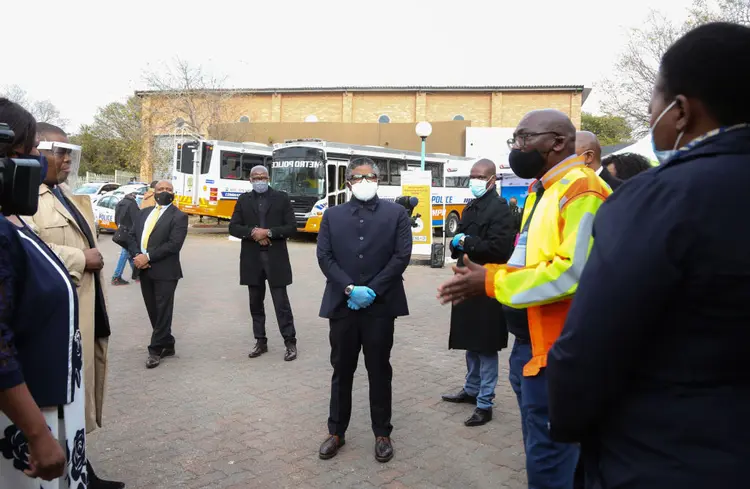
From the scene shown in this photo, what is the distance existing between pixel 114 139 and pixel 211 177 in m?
22.6

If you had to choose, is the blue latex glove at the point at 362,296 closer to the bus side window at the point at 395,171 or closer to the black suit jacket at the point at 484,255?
the black suit jacket at the point at 484,255

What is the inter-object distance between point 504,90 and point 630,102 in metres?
25.5

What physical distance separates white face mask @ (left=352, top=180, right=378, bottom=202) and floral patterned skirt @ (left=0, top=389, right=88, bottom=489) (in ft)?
8.23

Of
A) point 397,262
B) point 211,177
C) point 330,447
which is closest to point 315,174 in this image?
point 211,177

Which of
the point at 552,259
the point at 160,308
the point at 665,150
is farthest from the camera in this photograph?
the point at 160,308

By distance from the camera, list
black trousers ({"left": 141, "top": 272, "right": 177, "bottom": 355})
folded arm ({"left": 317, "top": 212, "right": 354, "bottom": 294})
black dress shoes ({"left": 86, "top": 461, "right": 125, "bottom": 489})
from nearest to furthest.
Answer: black dress shoes ({"left": 86, "top": 461, "right": 125, "bottom": 489}) < folded arm ({"left": 317, "top": 212, "right": 354, "bottom": 294}) < black trousers ({"left": 141, "top": 272, "right": 177, "bottom": 355})

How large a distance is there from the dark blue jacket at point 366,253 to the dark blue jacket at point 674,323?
111 inches

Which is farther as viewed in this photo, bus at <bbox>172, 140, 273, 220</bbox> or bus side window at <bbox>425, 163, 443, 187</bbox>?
bus side window at <bbox>425, 163, 443, 187</bbox>

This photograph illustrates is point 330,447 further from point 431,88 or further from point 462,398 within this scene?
point 431,88

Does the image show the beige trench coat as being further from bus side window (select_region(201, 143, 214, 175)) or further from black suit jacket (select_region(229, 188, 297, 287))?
bus side window (select_region(201, 143, 214, 175))

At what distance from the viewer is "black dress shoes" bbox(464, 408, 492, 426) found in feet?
16.0

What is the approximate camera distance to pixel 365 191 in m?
4.50

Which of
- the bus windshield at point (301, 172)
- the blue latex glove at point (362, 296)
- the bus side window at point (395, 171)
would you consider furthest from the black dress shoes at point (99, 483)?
the bus side window at point (395, 171)

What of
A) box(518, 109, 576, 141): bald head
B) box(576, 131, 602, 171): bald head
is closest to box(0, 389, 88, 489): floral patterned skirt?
box(518, 109, 576, 141): bald head
